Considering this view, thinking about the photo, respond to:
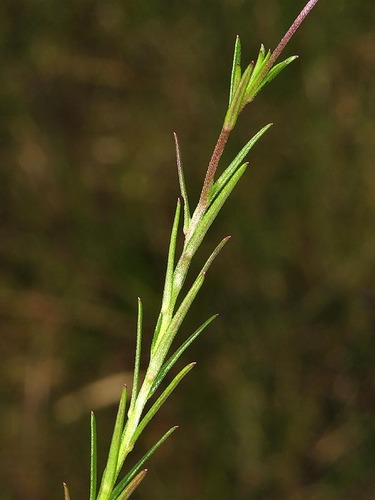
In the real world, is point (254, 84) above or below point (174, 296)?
above

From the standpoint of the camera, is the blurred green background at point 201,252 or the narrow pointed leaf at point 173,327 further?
the blurred green background at point 201,252

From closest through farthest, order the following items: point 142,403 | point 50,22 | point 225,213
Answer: point 142,403 → point 225,213 → point 50,22

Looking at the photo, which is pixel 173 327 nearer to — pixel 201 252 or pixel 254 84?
pixel 254 84

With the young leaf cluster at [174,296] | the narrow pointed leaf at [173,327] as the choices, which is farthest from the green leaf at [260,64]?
the narrow pointed leaf at [173,327]

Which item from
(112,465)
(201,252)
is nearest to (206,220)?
(112,465)

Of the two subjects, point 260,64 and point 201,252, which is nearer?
point 260,64

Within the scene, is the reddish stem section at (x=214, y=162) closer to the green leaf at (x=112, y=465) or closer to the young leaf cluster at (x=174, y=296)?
the young leaf cluster at (x=174, y=296)

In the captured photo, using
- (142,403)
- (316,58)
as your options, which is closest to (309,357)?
(316,58)

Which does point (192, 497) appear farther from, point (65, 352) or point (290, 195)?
point (290, 195)

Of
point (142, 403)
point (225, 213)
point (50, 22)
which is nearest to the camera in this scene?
point (142, 403)
